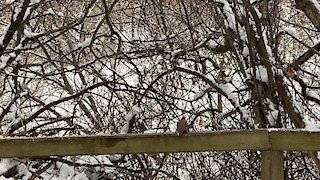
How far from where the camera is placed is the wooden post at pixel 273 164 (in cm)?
281

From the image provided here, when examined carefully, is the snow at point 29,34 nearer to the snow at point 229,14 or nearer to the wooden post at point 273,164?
the snow at point 229,14

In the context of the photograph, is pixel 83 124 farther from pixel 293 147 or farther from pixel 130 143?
pixel 293 147

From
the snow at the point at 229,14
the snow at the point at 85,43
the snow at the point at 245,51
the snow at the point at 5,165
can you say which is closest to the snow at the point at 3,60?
the snow at the point at 85,43

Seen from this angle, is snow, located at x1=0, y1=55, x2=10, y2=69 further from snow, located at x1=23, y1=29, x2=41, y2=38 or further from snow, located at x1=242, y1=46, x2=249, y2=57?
snow, located at x1=242, y1=46, x2=249, y2=57

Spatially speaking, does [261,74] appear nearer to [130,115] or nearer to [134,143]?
[130,115]

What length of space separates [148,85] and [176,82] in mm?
202

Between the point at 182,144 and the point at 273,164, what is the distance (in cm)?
42

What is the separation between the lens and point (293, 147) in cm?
275

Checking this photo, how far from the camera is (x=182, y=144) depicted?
9.29 ft

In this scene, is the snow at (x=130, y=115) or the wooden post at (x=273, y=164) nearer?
the wooden post at (x=273, y=164)

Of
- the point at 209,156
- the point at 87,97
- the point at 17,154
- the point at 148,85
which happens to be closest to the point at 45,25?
the point at 87,97

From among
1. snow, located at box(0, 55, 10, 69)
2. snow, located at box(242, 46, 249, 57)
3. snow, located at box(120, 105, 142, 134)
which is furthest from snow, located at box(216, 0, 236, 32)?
snow, located at box(0, 55, 10, 69)

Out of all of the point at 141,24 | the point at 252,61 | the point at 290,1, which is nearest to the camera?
the point at 252,61

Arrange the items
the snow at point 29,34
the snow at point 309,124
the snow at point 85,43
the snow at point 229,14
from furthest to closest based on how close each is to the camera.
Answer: the snow at point 29,34, the snow at point 85,43, the snow at point 229,14, the snow at point 309,124
